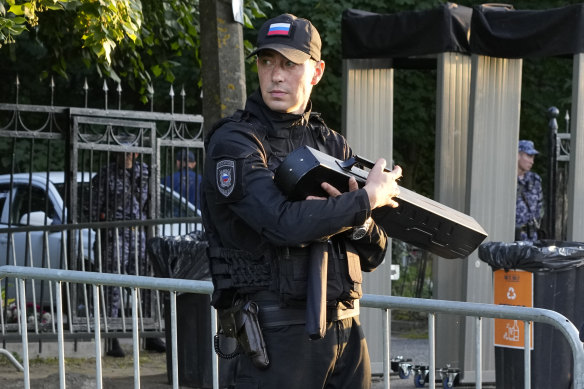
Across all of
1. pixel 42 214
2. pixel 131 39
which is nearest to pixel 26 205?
pixel 42 214

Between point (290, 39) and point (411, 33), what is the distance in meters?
4.84

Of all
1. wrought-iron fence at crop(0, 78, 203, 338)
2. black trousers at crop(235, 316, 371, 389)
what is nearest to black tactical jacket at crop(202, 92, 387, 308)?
black trousers at crop(235, 316, 371, 389)

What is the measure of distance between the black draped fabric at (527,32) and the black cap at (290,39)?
4.62 metres

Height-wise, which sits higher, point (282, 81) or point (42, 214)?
point (282, 81)

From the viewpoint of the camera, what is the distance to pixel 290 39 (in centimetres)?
341

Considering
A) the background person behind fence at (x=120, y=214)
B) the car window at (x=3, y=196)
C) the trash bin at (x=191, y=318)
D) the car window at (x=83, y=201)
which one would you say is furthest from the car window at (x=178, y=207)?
the trash bin at (x=191, y=318)

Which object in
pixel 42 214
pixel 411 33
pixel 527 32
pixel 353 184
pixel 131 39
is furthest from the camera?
pixel 42 214

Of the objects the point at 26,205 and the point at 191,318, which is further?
the point at 26,205

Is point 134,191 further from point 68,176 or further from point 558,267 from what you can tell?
point 558,267

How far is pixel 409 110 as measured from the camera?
18562mm

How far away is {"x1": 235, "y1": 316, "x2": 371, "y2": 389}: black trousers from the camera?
3.31 meters

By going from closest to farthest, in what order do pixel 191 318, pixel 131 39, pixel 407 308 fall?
pixel 407 308 < pixel 191 318 < pixel 131 39

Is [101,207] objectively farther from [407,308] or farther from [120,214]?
[407,308]

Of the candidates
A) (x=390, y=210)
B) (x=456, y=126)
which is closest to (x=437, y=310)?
(x=390, y=210)
